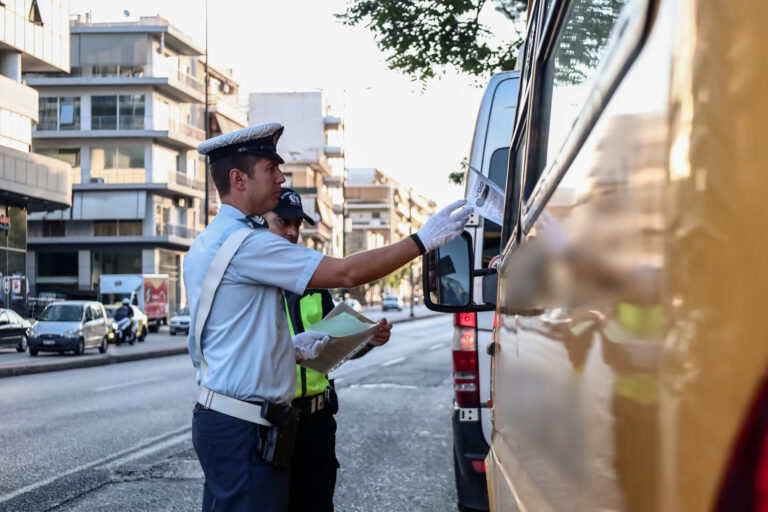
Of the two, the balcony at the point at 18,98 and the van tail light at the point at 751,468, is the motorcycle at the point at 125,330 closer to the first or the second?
the balcony at the point at 18,98

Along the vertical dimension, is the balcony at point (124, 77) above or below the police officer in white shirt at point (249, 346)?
above

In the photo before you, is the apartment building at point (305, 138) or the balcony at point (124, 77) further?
the apartment building at point (305, 138)

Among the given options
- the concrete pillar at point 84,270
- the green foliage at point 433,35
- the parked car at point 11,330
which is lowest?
the parked car at point 11,330

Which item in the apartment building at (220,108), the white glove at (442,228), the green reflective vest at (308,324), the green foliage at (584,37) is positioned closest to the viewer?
the green foliage at (584,37)

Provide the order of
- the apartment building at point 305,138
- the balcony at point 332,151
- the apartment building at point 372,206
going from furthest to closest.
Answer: the apartment building at point 372,206, the balcony at point 332,151, the apartment building at point 305,138

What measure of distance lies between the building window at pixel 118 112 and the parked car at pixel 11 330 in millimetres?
33333

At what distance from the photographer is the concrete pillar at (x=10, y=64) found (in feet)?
131

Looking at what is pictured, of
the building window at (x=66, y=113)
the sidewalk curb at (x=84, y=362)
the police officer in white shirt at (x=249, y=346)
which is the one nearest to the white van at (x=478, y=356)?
the police officer in white shirt at (x=249, y=346)

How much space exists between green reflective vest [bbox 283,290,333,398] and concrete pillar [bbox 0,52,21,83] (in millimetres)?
38557

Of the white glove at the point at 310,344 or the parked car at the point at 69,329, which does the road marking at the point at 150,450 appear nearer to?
the white glove at the point at 310,344

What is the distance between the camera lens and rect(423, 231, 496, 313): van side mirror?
368 centimetres

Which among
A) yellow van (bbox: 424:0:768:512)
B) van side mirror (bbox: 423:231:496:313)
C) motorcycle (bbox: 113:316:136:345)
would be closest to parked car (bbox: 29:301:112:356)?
motorcycle (bbox: 113:316:136:345)

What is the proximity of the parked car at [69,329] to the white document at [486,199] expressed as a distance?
2543 cm

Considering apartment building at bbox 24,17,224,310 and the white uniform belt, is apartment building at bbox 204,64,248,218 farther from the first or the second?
the white uniform belt
